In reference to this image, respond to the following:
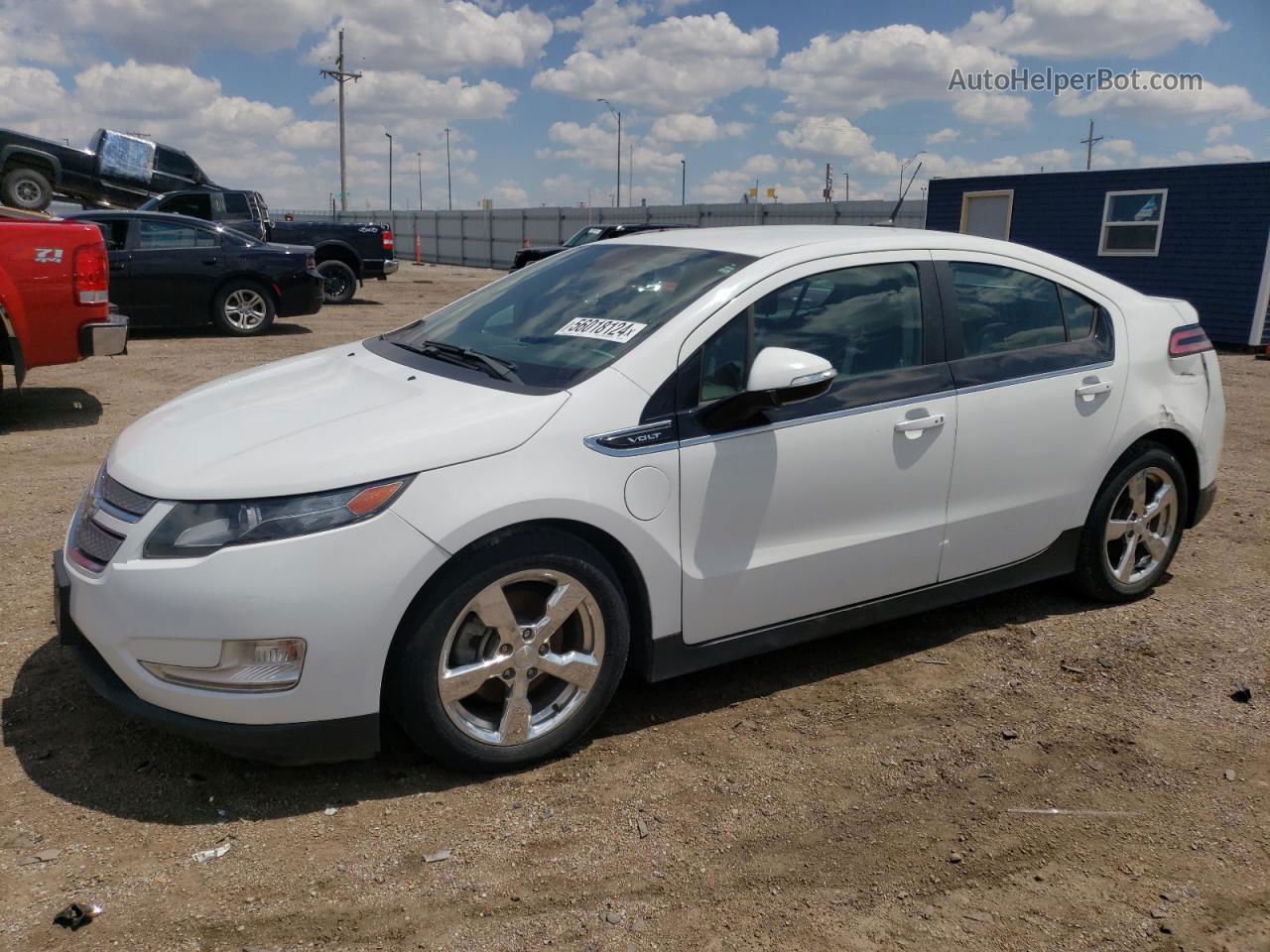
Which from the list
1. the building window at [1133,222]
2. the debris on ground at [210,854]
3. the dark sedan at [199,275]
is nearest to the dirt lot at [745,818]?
the debris on ground at [210,854]

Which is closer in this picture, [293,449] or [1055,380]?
[293,449]

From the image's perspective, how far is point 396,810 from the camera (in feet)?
10.1

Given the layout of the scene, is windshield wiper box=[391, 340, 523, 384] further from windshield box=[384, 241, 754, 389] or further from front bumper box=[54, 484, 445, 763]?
front bumper box=[54, 484, 445, 763]

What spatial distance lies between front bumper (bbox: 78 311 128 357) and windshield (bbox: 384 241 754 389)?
4745 mm

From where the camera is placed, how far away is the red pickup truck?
24.6 feet

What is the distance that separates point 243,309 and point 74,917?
1243 centimetres

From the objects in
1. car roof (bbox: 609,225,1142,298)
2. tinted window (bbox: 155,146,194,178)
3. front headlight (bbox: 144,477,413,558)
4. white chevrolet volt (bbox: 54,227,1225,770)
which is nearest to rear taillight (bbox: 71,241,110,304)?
white chevrolet volt (bbox: 54,227,1225,770)

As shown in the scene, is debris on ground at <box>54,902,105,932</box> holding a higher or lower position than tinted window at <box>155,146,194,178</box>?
lower

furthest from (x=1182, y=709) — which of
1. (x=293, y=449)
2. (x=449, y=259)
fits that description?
(x=449, y=259)

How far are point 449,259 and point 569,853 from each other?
48.2 meters

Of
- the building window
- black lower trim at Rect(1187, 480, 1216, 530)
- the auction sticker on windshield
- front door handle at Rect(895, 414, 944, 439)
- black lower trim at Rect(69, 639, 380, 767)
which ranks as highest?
the building window

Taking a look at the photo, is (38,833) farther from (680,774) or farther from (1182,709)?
(1182,709)

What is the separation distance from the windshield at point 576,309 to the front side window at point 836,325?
0.19 meters

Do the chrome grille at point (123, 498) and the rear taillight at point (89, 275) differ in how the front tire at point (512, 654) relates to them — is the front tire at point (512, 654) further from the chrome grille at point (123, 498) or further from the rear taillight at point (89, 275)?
the rear taillight at point (89, 275)
